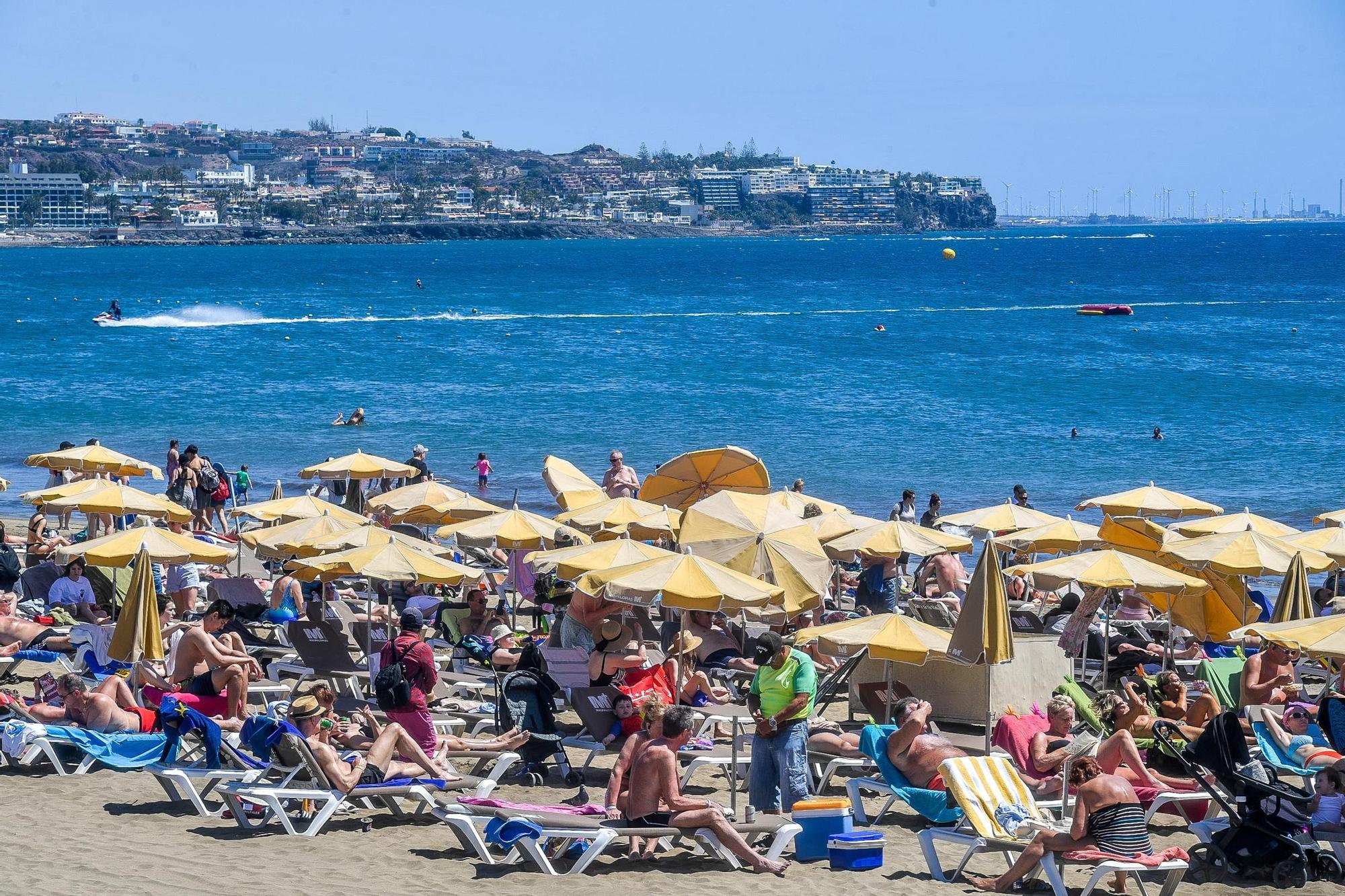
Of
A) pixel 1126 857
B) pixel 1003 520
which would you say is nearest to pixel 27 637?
pixel 1126 857

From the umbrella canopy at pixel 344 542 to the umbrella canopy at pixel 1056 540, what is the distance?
5.44 metres

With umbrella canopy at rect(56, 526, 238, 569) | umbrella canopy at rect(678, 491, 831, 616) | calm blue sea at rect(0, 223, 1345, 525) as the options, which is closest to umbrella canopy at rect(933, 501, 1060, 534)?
umbrella canopy at rect(678, 491, 831, 616)

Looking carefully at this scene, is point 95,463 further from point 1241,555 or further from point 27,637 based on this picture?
point 1241,555

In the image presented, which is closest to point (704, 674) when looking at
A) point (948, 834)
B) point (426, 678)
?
point (426, 678)

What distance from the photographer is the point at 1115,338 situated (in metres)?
64.1

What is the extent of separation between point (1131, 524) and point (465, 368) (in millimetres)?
40246

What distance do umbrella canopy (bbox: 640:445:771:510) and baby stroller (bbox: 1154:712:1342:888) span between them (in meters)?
7.83

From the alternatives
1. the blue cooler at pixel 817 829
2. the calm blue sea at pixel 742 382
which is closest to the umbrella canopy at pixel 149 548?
the blue cooler at pixel 817 829

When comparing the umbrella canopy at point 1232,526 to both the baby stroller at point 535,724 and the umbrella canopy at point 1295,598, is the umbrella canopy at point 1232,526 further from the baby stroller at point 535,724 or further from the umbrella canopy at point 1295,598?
the baby stroller at point 535,724

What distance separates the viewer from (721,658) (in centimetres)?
1208

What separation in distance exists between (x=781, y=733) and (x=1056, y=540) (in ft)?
21.5

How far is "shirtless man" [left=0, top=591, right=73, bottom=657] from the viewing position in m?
11.6

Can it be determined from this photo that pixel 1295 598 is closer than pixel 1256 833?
No

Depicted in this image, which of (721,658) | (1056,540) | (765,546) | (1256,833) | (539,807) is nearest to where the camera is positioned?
(1256,833)
